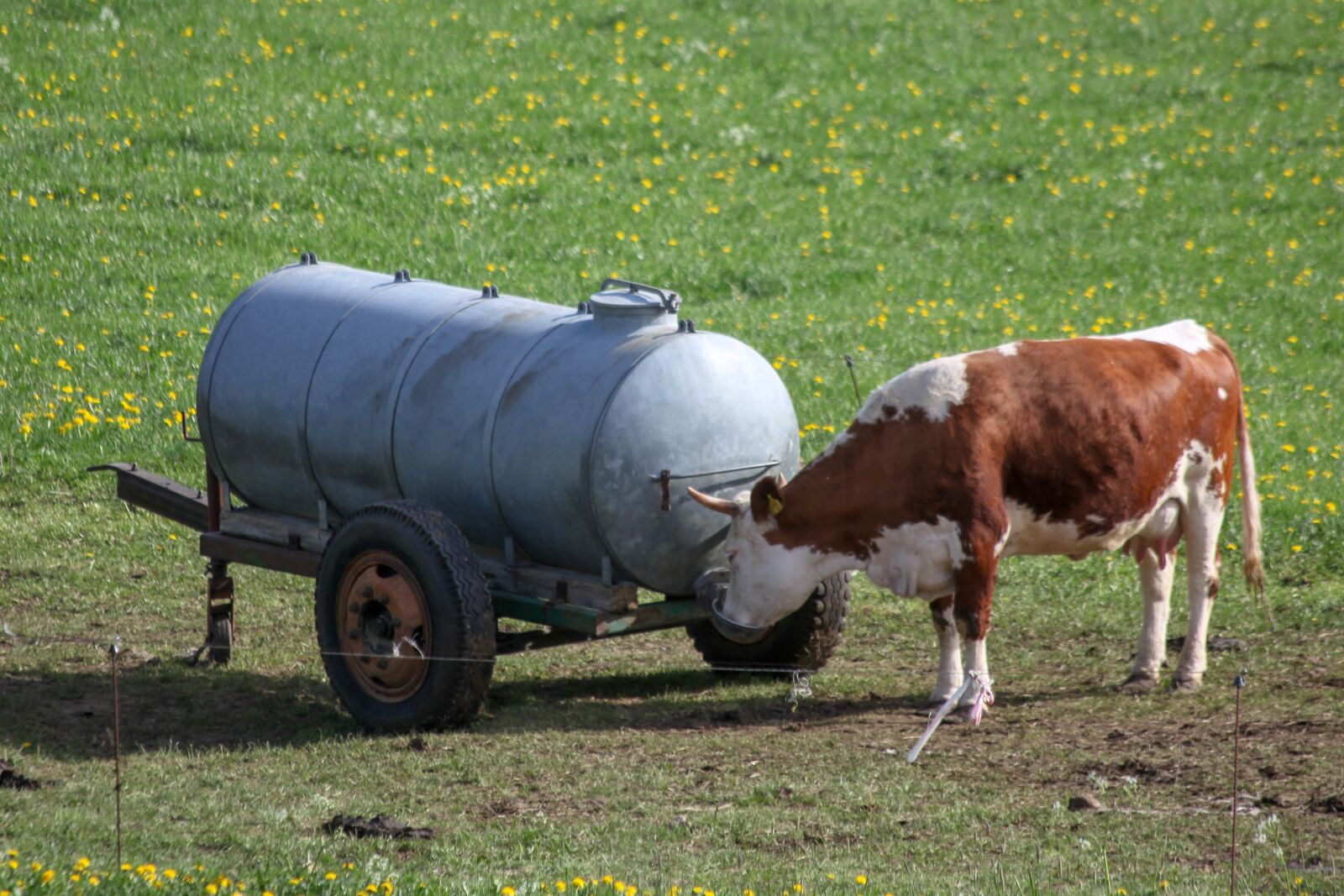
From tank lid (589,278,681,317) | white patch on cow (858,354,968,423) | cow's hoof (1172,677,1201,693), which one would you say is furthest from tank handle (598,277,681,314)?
cow's hoof (1172,677,1201,693)

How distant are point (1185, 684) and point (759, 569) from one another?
7.96 ft

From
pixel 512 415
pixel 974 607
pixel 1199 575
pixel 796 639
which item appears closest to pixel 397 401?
pixel 512 415

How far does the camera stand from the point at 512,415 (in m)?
Answer: 8.43

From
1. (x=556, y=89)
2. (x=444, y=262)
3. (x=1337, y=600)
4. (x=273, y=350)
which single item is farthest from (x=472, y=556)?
(x=556, y=89)

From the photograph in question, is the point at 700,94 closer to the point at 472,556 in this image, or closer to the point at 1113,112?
the point at 1113,112

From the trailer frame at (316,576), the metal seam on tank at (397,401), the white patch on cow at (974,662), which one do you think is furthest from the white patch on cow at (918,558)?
the metal seam on tank at (397,401)

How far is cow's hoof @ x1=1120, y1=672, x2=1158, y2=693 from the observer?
30.1 feet

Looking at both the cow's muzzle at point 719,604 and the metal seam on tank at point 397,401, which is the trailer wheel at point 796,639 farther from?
the metal seam on tank at point 397,401

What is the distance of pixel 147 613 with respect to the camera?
1084 centimetres

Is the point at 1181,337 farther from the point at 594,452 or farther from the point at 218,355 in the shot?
the point at 218,355

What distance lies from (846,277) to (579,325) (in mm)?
9975

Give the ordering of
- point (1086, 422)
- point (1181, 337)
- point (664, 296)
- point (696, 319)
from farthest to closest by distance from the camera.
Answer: point (696, 319) → point (1181, 337) → point (664, 296) → point (1086, 422)

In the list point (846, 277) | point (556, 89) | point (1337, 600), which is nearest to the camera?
point (1337, 600)

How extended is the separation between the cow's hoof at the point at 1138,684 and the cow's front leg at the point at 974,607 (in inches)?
42.5
